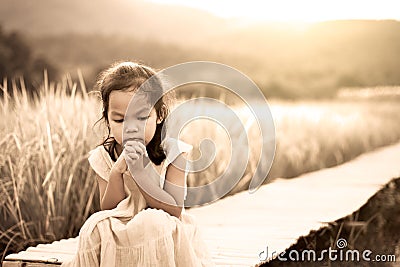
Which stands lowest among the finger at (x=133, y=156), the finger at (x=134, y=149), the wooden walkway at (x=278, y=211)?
the wooden walkway at (x=278, y=211)

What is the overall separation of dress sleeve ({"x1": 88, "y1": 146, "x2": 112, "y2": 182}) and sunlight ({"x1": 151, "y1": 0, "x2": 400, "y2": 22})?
2486 millimetres

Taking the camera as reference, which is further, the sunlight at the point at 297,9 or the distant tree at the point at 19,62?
the distant tree at the point at 19,62

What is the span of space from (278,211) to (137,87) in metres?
1.43

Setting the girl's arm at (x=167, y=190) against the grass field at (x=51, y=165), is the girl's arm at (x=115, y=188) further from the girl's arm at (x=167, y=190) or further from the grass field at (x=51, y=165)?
the grass field at (x=51, y=165)

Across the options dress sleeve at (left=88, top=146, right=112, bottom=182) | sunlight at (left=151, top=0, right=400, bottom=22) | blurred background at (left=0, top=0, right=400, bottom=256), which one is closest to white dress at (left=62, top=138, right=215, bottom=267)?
dress sleeve at (left=88, top=146, right=112, bottom=182)

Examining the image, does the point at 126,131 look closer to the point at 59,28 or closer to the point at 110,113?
the point at 110,113

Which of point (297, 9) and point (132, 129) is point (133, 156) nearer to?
point (132, 129)

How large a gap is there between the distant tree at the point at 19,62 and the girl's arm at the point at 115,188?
2.60 m

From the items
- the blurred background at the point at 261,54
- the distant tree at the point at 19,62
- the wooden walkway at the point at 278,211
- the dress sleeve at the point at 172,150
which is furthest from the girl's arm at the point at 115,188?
the distant tree at the point at 19,62

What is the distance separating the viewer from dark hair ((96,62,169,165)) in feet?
7.56

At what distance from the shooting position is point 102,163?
2.38m

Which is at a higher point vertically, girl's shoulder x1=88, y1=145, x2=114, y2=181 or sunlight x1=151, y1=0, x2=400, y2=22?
sunlight x1=151, y1=0, x2=400, y2=22

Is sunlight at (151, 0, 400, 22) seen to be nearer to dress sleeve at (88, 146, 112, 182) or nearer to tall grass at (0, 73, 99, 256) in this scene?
tall grass at (0, 73, 99, 256)

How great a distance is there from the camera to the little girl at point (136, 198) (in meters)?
2.14
